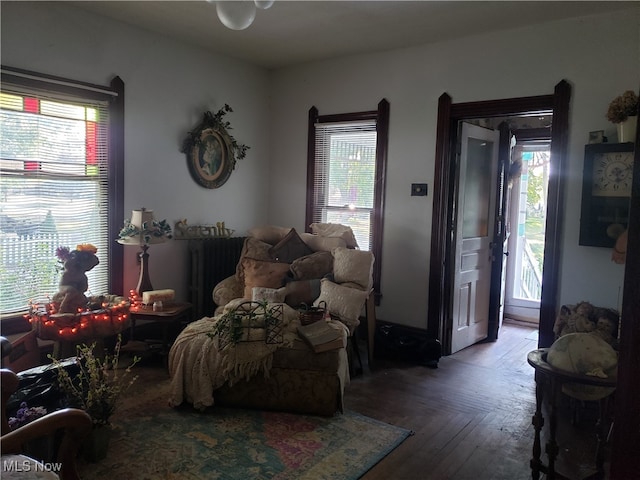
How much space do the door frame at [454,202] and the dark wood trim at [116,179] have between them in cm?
274

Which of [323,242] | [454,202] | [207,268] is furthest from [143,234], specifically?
[454,202]

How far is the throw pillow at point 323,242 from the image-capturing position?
436cm

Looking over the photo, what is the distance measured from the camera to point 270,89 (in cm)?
558

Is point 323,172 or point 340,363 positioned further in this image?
point 323,172

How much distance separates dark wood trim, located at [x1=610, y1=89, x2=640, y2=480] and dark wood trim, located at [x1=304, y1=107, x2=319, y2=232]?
4395mm

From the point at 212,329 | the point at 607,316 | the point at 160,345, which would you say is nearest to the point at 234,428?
the point at 212,329

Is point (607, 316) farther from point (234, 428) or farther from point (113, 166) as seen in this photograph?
point (113, 166)

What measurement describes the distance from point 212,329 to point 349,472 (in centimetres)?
128

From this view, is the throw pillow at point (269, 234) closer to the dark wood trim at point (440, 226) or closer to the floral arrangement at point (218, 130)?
the floral arrangement at point (218, 130)

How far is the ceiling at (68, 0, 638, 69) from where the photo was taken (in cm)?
353

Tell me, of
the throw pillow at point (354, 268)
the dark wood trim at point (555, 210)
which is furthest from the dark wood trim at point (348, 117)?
the dark wood trim at point (555, 210)

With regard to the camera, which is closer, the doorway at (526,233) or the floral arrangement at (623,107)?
the floral arrangement at (623,107)

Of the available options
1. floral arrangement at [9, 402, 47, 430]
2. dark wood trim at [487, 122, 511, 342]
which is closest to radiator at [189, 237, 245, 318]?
floral arrangement at [9, 402, 47, 430]

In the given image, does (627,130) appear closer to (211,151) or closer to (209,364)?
(209,364)
